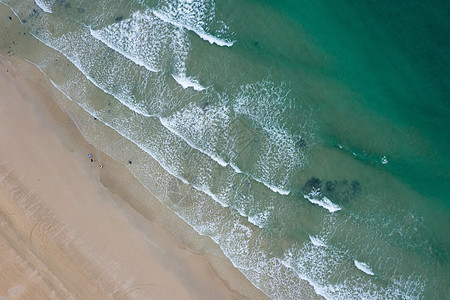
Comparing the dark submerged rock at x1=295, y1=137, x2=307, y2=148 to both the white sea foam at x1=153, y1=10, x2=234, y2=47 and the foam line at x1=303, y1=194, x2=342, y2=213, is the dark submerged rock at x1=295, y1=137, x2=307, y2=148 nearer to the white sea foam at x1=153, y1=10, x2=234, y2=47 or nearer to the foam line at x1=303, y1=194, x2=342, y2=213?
the foam line at x1=303, y1=194, x2=342, y2=213

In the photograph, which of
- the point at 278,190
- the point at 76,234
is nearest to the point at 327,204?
the point at 278,190

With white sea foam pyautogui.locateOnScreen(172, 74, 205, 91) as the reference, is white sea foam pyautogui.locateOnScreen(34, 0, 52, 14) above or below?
above

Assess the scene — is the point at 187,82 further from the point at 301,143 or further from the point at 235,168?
the point at 301,143

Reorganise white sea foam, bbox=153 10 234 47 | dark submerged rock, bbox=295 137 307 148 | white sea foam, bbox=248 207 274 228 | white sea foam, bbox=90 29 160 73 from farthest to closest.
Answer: white sea foam, bbox=90 29 160 73 < white sea foam, bbox=153 10 234 47 < dark submerged rock, bbox=295 137 307 148 < white sea foam, bbox=248 207 274 228

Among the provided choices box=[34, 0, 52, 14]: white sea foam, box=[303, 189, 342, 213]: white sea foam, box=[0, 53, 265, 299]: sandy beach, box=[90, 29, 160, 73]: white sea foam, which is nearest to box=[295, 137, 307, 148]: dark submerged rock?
box=[303, 189, 342, 213]: white sea foam

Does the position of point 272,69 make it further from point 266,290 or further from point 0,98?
point 0,98

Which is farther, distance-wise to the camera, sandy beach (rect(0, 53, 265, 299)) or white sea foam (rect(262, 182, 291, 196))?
sandy beach (rect(0, 53, 265, 299))

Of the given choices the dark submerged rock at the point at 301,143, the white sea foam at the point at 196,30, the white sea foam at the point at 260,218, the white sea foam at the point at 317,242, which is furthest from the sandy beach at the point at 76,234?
the white sea foam at the point at 196,30

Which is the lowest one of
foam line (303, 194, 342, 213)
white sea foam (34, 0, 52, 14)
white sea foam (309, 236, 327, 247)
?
white sea foam (309, 236, 327, 247)
